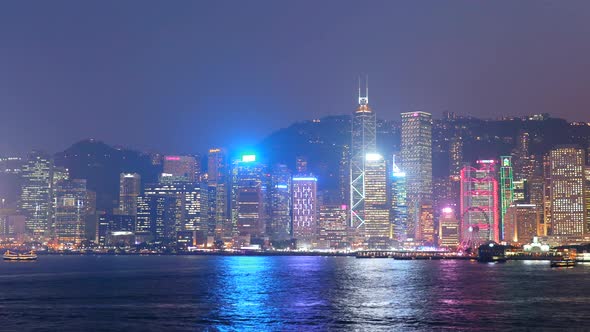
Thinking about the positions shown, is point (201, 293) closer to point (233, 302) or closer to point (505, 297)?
point (233, 302)

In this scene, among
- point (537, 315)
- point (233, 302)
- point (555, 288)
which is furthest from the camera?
point (555, 288)

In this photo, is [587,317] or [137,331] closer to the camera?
[137,331]

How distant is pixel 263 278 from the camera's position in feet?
462

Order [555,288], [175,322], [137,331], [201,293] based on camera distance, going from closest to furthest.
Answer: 1. [137,331]
2. [175,322]
3. [201,293]
4. [555,288]

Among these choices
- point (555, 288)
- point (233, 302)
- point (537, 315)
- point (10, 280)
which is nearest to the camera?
point (537, 315)

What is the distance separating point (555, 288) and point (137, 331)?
67549 millimetres

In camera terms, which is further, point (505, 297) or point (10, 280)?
point (10, 280)

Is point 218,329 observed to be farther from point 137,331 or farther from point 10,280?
point 10,280

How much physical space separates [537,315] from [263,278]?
67.7 m

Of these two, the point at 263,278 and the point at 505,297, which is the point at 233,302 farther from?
the point at 263,278

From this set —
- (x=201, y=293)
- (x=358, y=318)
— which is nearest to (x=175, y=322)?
(x=358, y=318)

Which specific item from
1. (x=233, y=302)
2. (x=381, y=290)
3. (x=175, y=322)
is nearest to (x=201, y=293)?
(x=233, y=302)

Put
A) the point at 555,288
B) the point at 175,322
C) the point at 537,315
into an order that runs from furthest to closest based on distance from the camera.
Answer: the point at 555,288, the point at 537,315, the point at 175,322

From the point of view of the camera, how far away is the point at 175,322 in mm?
73250
